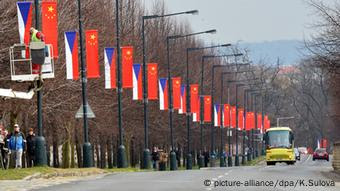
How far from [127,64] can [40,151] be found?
551 inches

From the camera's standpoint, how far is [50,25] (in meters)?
35.2

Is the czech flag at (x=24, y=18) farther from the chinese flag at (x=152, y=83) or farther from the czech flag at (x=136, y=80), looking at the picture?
the chinese flag at (x=152, y=83)

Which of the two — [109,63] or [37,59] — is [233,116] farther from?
[37,59]

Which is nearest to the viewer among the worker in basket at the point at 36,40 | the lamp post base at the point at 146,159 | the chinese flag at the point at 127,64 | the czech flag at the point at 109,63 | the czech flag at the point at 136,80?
the worker in basket at the point at 36,40

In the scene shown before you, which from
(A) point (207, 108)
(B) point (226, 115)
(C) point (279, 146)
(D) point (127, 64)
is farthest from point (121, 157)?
(B) point (226, 115)

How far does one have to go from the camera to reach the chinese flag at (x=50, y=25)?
34.9 meters

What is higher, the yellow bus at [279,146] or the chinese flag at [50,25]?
the chinese flag at [50,25]

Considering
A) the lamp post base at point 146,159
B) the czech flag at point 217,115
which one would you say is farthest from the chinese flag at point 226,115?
the lamp post base at point 146,159

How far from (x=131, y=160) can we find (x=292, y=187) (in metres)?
53.6

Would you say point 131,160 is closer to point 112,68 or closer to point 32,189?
point 112,68

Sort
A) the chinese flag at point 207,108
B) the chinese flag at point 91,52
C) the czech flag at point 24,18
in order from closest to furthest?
the czech flag at point 24,18
the chinese flag at point 91,52
the chinese flag at point 207,108

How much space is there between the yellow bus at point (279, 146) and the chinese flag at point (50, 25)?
45041 mm

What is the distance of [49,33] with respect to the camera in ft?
115

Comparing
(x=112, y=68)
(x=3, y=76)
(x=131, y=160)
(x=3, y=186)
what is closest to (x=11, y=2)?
(x=3, y=76)
